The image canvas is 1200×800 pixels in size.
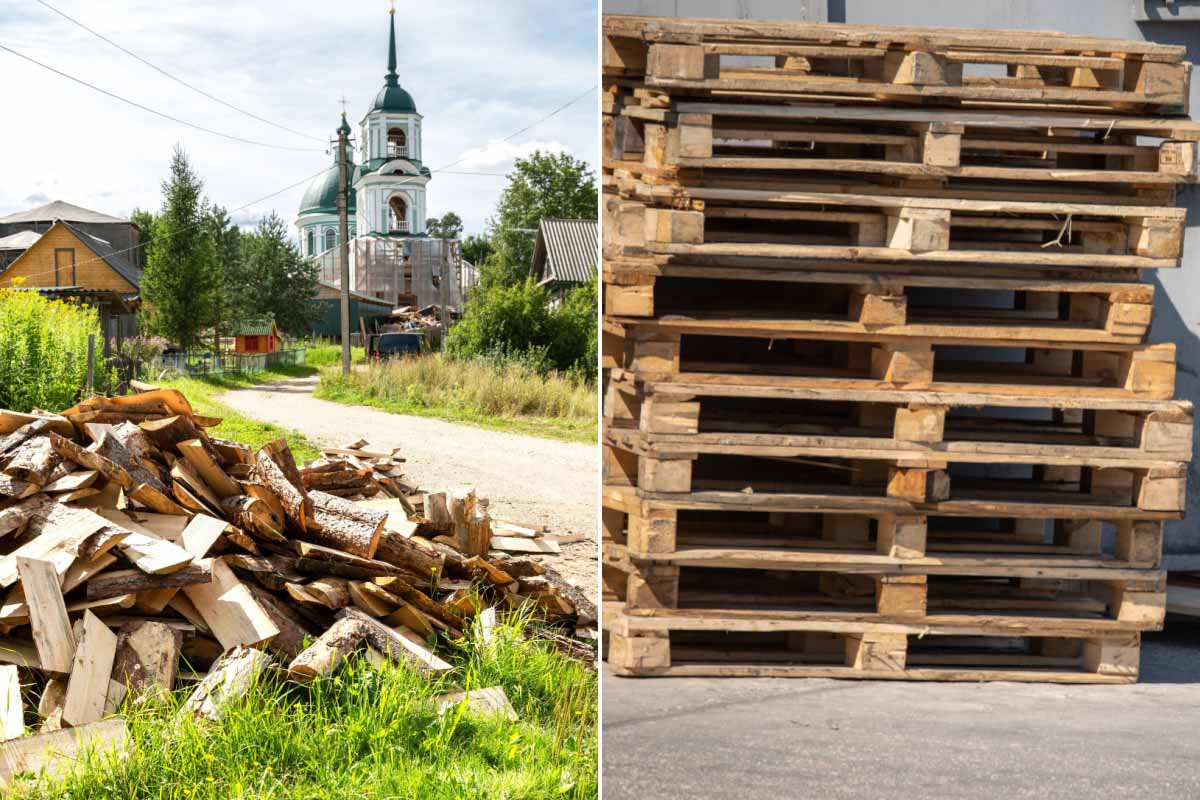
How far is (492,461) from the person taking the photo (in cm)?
1040

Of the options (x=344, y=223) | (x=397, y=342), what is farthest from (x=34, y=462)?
(x=397, y=342)

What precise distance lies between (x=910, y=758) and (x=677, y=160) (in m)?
1.90

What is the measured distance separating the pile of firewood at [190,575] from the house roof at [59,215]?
30.7 m

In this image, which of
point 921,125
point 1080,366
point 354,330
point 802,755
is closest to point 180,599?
point 802,755

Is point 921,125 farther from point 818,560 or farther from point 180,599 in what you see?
point 180,599

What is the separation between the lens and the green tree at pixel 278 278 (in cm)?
3538

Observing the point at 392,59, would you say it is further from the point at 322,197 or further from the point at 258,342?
the point at 322,197

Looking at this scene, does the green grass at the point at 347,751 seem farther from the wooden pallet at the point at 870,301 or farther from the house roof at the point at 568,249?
the house roof at the point at 568,249

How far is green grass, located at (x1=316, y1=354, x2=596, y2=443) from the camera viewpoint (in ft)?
44.5

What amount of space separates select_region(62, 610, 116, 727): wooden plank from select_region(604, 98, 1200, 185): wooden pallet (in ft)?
7.37

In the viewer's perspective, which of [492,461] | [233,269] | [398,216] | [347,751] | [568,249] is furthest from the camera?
[398,216]

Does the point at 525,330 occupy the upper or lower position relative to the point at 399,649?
upper

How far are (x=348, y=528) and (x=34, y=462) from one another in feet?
3.87

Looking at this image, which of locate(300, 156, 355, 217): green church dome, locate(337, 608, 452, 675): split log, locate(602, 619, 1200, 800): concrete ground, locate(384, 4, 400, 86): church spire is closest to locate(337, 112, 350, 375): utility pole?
locate(384, 4, 400, 86): church spire
